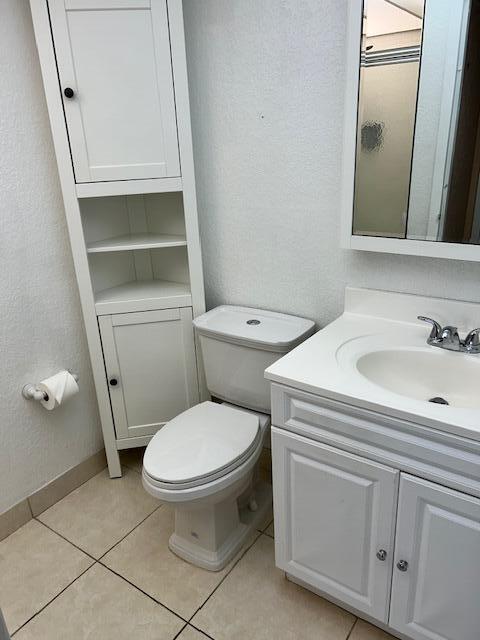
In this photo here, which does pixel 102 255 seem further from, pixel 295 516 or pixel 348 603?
pixel 348 603

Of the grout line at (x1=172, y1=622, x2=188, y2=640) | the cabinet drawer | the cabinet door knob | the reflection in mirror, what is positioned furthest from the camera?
the grout line at (x1=172, y1=622, x2=188, y2=640)

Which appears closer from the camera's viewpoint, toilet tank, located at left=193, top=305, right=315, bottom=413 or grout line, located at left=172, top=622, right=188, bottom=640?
grout line, located at left=172, top=622, right=188, bottom=640

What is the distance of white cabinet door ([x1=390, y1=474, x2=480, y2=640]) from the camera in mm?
1066

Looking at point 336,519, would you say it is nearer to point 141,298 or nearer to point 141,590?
point 141,590

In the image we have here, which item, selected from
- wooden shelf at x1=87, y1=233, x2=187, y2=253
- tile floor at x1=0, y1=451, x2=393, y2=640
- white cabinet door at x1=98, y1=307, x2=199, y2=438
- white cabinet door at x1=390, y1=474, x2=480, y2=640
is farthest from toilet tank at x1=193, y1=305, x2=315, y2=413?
white cabinet door at x1=390, y1=474, x2=480, y2=640

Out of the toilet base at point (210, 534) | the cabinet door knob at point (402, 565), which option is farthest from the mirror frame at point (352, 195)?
the toilet base at point (210, 534)

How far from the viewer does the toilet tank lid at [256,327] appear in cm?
163

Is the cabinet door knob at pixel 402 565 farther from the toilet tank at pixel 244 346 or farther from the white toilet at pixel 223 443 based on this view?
the toilet tank at pixel 244 346

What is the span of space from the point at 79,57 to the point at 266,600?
6.13 ft

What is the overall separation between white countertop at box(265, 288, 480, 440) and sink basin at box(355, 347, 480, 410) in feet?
0.10

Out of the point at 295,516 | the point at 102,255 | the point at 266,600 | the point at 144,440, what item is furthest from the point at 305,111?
the point at 266,600

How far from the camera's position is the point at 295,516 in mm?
1380

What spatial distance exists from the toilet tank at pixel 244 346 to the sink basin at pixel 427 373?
329mm

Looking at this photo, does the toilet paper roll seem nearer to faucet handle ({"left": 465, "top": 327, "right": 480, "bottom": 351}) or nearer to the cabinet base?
the cabinet base
